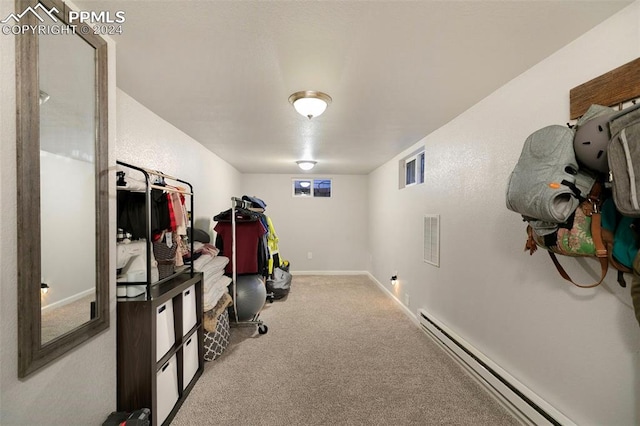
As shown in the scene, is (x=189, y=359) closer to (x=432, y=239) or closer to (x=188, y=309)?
(x=188, y=309)

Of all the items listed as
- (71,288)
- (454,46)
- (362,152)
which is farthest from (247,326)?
(454,46)

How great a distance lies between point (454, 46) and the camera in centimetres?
153

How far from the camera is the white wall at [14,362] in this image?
97 centimetres

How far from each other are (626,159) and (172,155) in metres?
3.19

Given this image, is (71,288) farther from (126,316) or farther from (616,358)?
(616,358)

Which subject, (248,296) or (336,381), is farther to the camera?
(248,296)

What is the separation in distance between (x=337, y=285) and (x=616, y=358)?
174 inches

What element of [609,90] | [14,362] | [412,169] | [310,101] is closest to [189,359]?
[14,362]

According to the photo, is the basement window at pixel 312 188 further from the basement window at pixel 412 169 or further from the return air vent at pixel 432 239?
the return air vent at pixel 432 239

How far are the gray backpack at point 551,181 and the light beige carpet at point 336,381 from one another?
150 centimetres

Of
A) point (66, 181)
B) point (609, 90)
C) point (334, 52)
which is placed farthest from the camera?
point (334, 52)

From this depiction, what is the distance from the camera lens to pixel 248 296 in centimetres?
344

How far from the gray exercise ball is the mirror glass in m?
2.11

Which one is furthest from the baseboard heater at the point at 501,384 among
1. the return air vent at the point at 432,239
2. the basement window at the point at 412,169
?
the basement window at the point at 412,169
